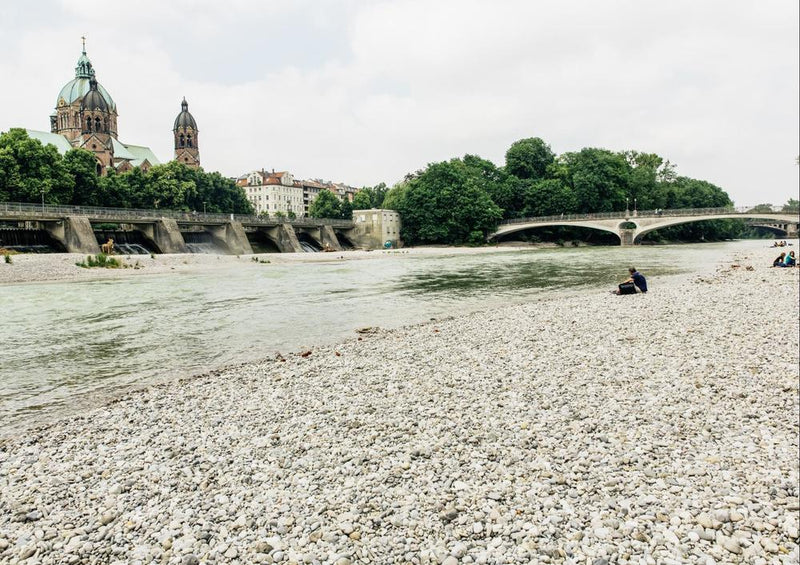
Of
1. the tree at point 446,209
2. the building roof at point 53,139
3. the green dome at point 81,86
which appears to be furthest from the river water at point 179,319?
the green dome at point 81,86

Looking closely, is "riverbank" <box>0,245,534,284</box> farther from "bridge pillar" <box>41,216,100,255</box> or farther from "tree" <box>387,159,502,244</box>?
"tree" <box>387,159,502,244</box>

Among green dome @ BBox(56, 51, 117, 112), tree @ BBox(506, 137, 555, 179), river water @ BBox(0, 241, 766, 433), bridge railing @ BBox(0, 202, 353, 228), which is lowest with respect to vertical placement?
river water @ BBox(0, 241, 766, 433)

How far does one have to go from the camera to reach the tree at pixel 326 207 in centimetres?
11144

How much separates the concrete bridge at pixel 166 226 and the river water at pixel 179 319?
16.9m

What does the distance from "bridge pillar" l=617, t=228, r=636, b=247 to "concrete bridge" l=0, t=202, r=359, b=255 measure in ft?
143

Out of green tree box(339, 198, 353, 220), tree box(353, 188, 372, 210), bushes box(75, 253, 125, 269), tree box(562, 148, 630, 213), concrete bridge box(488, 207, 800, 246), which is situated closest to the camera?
bushes box(75, 253, 125, 269)

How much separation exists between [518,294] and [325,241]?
2142 inches

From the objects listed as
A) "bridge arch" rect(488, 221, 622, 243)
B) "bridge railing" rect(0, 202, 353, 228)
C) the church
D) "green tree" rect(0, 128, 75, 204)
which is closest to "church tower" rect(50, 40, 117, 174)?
the church

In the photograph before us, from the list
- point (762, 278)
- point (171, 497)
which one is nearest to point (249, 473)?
point (171, 497)

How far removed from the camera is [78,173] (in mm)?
59938

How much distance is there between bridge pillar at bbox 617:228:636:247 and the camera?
8019cm

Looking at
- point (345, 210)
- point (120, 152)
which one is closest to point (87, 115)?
point (120, 152)

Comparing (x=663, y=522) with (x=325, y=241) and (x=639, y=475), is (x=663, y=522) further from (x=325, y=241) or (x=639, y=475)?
(x=325, y=241)

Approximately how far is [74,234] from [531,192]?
68822 millimetres
